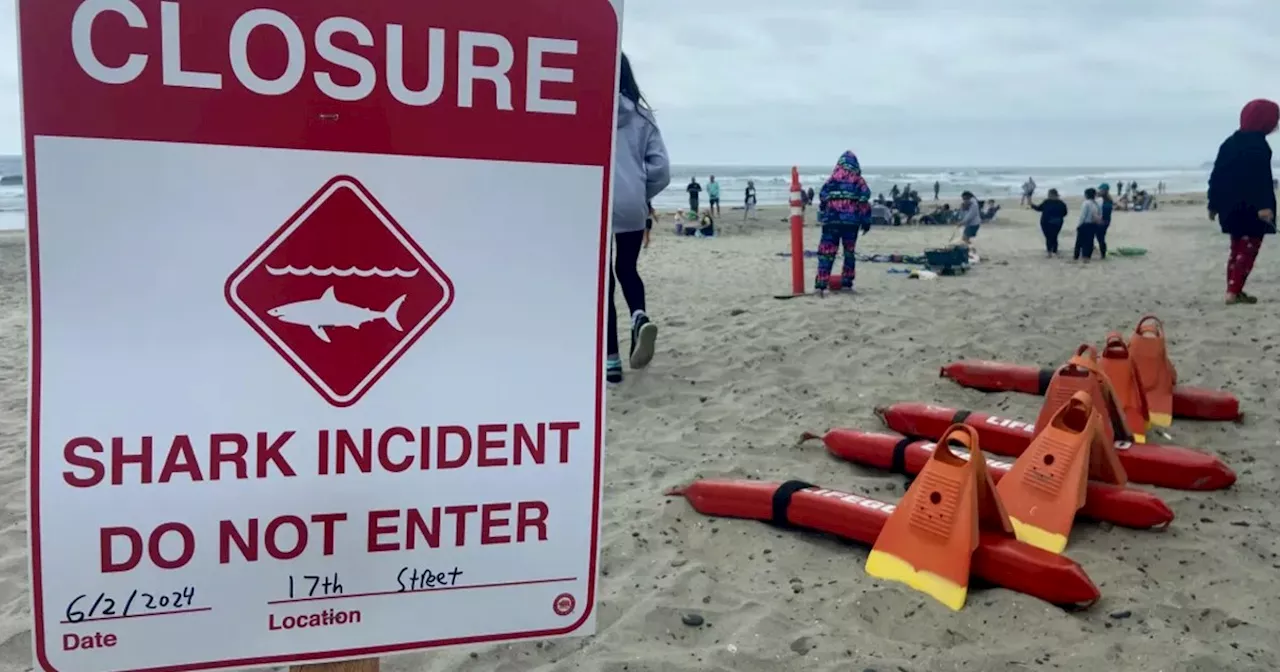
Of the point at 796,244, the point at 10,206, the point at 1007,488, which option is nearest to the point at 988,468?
the point at 1007,488

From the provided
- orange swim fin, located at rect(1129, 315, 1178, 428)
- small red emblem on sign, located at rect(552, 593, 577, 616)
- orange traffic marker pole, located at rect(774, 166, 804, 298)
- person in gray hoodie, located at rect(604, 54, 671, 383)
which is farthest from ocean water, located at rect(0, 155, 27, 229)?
small red emblem on sign, located at rect(552, 593, 577, 616)

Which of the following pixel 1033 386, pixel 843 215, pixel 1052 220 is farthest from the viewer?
pixel 1052 220

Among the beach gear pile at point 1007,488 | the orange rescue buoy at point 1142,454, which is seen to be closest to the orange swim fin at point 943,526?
the beach gear pile at point 1007,488

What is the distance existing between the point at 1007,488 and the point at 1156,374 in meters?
1.71

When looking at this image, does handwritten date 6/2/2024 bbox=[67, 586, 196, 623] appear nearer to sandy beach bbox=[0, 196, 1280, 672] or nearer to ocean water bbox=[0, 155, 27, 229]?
sandy beach bbox=[0, 196, 1280, 672]

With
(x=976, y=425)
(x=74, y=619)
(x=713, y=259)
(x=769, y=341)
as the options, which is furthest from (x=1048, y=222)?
(x=74, y=619)

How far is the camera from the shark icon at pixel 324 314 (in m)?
1.18

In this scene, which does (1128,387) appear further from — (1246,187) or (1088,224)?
(1088,224)

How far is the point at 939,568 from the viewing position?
8.74 ft

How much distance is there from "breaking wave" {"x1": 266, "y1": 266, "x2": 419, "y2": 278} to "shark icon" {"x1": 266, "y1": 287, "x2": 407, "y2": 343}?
23mm

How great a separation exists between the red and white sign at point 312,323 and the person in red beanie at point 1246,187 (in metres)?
7.39

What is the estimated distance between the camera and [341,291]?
1.19 metres

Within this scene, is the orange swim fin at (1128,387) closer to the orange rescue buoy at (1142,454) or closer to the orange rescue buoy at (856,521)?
the orange rescue buoy at (1142,454)

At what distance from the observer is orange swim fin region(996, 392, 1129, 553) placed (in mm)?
2996
